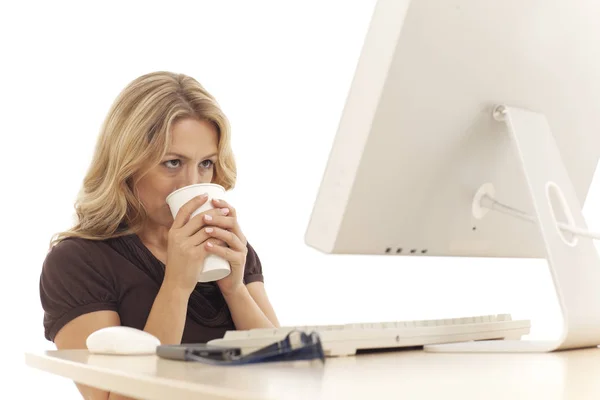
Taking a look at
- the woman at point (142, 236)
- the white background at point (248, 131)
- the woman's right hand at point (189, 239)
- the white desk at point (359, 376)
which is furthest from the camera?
the white background at point (248, 131)

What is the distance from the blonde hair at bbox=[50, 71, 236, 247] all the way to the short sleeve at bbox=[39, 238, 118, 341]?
49mm

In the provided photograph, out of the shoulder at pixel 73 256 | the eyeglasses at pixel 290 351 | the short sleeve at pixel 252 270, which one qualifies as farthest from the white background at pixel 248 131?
the eyeglasses at pixel 290 351

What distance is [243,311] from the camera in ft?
4.62

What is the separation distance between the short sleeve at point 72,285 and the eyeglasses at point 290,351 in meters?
0.63

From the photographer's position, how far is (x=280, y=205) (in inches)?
114

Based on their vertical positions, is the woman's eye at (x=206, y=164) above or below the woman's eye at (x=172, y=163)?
above

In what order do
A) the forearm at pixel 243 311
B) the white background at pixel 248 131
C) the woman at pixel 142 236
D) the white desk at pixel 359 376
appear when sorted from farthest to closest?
the white background at pixel 248 131 < the forearm at pixel 243 311 < the woman at pixel 142 236 < the white desk at pixel 359 376

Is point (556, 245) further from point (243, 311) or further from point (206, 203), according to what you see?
point (243, 311)

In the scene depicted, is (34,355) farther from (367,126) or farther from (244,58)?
(244,58)

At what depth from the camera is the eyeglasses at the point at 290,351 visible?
69cm

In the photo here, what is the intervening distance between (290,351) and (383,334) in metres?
0.18

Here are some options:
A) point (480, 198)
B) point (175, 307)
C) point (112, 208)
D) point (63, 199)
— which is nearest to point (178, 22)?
point (63, 199)

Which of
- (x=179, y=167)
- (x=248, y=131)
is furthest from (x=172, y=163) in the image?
(x=248, y=131)

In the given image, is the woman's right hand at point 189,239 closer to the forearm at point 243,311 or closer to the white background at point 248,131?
the forearm at point 243,311
